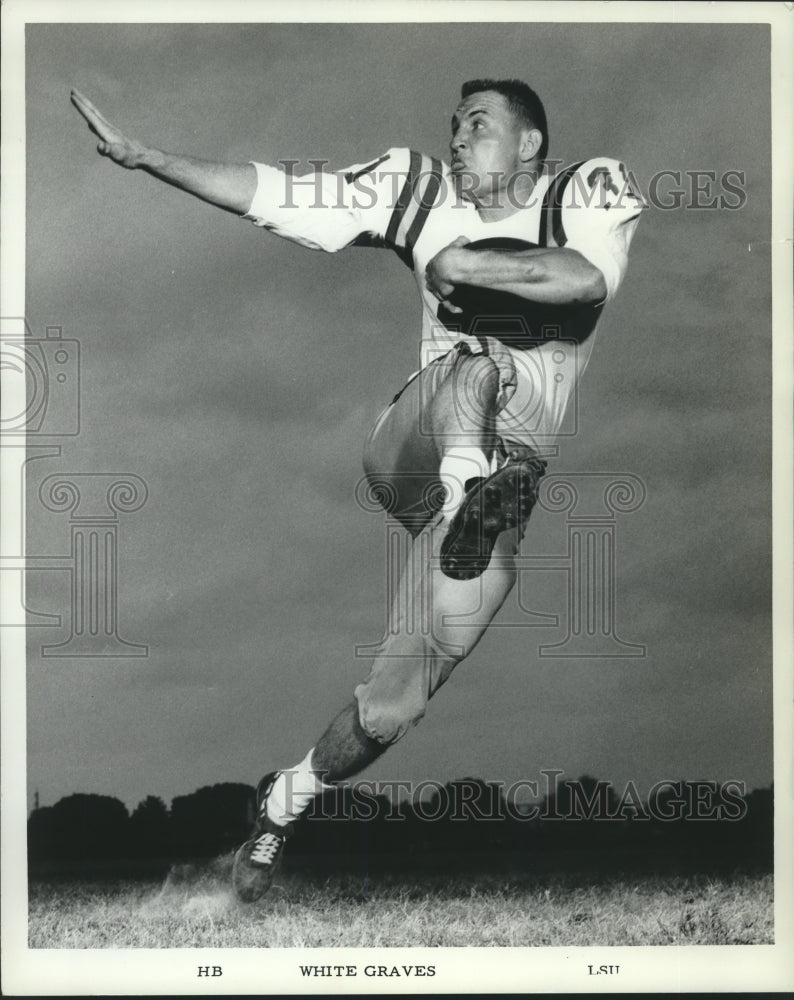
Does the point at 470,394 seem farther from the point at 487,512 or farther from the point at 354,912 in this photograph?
the point at 354,912

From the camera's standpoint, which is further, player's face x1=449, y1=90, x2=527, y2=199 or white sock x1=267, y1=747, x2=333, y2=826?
player's face x1=449, y1=90, x2=527, y2=199

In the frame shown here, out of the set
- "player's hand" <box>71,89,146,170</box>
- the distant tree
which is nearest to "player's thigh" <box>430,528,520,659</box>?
the distant tree

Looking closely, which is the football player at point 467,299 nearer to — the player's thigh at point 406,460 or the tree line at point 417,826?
the player's thigh at point 406,460

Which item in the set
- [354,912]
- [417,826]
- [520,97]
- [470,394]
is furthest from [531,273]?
[354,912]

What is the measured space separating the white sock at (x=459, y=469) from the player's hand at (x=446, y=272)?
603 millimetres

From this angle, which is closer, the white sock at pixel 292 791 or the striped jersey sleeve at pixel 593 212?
the white sock at pixel 292 791

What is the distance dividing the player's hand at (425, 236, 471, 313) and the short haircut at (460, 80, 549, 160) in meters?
0.57

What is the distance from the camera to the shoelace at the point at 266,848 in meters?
4.80

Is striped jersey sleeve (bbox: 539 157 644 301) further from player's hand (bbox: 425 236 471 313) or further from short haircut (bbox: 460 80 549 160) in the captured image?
player's hand (bbox: 425 236 471 313)

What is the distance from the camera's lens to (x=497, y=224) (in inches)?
194

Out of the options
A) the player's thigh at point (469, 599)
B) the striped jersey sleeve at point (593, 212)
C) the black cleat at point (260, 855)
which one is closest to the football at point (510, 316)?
the striped jersey sleeve at point (593, 212)

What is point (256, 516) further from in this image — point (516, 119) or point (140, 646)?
point (516, 119)

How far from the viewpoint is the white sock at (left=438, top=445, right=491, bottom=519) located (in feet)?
16.0

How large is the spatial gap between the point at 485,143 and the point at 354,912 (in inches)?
129
